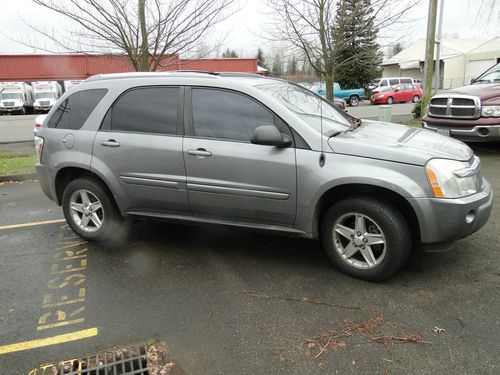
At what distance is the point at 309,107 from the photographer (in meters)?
4.23

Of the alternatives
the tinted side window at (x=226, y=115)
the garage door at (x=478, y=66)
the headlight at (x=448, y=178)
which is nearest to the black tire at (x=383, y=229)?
the headlight at (x=448, y=178)

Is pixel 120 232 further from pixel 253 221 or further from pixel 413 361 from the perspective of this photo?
pixel 413 361

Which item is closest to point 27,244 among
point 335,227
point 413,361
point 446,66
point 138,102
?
point 138,102

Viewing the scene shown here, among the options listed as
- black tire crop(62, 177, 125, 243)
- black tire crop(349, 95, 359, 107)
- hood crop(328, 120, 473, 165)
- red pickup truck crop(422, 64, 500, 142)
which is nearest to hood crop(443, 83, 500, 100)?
red pickup truck crop(422, 64, 500, 142)

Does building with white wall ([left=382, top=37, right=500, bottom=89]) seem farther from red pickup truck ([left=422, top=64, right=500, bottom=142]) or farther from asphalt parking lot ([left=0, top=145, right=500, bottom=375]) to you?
asphalt parking lot ([left=0, top=145, right=500, bottom=375])

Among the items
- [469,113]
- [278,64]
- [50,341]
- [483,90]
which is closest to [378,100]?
[278,64]

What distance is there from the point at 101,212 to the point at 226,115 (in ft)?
5.89

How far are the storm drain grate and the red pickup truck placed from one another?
23.7 ft

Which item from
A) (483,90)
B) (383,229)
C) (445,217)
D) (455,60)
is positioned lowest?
(383,229)

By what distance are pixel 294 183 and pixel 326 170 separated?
289 mm

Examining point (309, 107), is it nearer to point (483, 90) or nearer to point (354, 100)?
point (483, 90)

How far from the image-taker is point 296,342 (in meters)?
2.89

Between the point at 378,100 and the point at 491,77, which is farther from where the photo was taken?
the point at 378,100

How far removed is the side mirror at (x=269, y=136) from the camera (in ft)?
11.7
